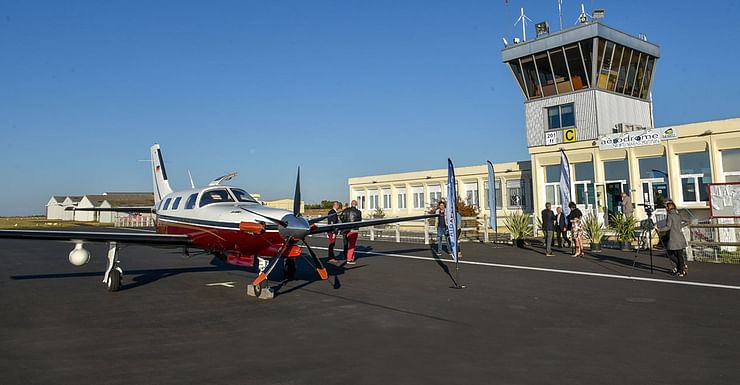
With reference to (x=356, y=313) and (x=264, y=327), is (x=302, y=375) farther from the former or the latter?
(x=356, y=313)

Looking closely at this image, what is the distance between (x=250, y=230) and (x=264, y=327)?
8.98 feet

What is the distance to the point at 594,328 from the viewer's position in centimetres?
676

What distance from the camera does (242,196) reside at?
39.0 ft

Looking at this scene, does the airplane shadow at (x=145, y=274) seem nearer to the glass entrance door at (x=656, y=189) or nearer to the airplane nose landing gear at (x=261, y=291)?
the airplane nose landing gear at (x=261, y=291)

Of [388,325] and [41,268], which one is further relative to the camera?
[41,268]

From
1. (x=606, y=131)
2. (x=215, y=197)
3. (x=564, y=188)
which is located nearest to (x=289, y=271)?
(x=215, y=197)

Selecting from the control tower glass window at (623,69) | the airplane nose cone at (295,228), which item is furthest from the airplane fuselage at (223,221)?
the control tower glass window at (623,69)

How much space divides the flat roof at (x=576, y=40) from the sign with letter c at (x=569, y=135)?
4.99 m

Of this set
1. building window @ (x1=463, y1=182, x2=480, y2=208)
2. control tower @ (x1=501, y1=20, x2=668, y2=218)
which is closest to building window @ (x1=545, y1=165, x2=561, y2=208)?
control tower @ (x1=501, y1=20, x2=668, y2=218)

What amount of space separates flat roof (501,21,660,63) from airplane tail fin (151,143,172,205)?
70.3 ft

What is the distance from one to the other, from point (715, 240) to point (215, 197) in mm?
15613

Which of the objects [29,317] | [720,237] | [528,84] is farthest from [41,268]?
[528,84]

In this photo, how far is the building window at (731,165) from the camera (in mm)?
20562

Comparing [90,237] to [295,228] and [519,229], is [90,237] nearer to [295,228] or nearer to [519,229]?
[295,228]
